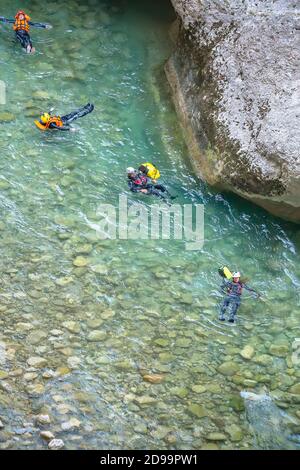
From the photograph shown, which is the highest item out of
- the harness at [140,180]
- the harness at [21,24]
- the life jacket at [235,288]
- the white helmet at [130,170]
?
the harness at [21,24]

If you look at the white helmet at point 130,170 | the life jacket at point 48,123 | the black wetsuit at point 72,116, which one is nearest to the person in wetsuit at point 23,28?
the black wetsuit at point 72,116

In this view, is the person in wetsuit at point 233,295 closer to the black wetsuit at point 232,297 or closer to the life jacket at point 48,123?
the black wetsuit at point 232,297

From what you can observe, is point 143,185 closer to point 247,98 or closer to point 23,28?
point 247,98

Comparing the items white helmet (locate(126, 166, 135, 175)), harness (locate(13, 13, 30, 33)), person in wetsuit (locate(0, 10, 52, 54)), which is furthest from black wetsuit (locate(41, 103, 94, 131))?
harness (locate(13, 13, 30, 33))

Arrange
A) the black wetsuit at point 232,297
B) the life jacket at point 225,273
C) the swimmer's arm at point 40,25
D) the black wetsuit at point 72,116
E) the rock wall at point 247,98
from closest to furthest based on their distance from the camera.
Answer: the black wetsuit at point 232,297, the life jacket at point 225,273, the rock wall at point 247,98, the black wetsuit at point 72,116, the swimmer's arm at point 40,25

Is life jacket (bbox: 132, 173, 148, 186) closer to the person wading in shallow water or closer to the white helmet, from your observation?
the person wading in shallow water

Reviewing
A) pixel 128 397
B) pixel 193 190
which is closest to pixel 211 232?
pixel 193 190
